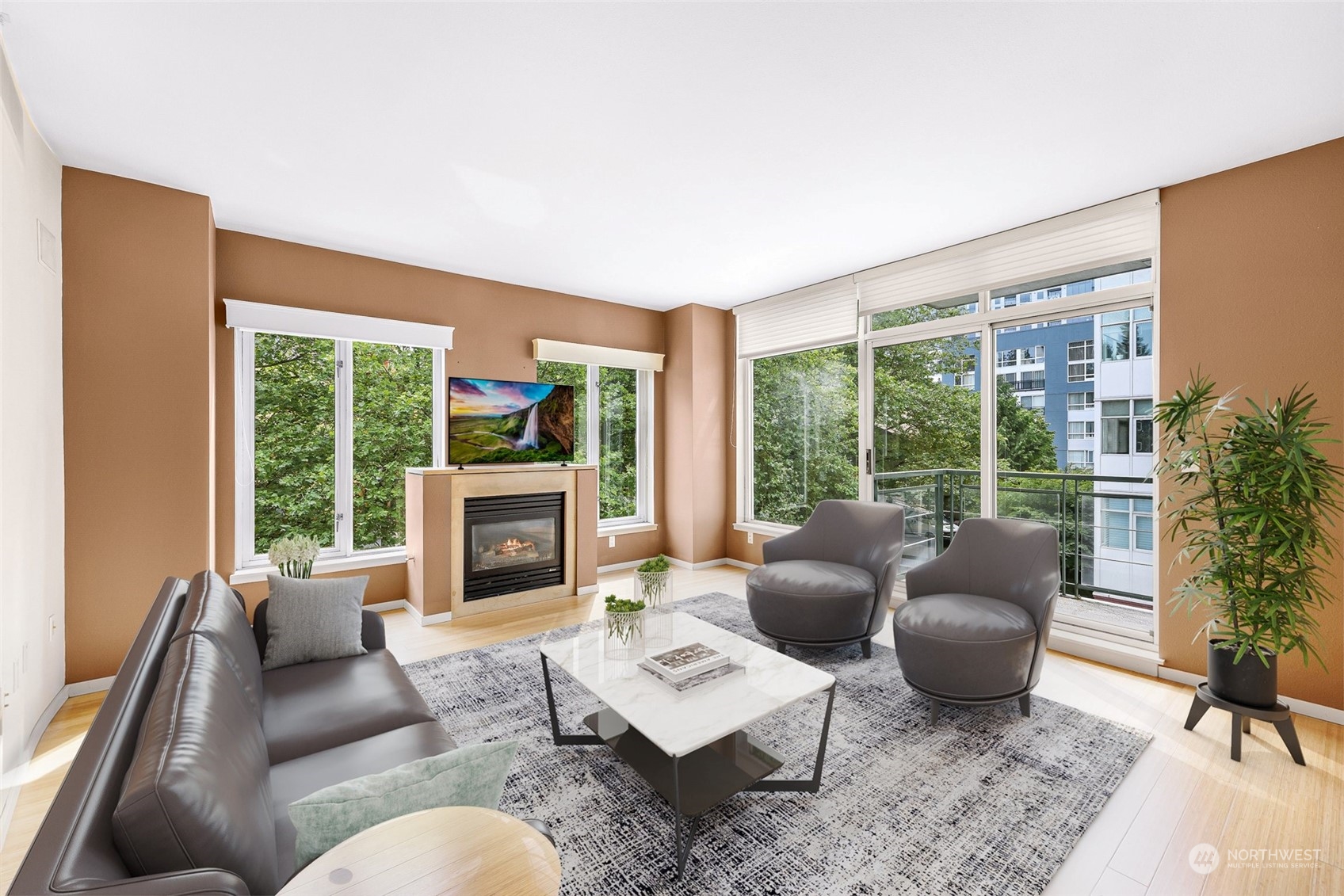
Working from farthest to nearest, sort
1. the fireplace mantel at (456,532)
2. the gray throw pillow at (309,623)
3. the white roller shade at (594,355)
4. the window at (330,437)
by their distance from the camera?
1. the white roller shade at (594,355)
2. the fireplace mantel at (456,532)
3. the window at (330,437)
4. the gray throw pillow at (309,623)

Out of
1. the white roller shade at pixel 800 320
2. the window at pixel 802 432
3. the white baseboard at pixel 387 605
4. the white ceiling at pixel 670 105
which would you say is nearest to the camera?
the white ceiling at pixel 670 105

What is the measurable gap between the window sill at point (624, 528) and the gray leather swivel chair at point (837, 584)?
2.13 metres

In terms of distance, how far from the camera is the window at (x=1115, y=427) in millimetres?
3314

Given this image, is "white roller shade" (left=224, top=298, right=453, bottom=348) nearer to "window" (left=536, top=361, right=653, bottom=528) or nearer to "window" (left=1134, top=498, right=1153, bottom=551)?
"window" (left=536, top=361, right=653, bottom=528)

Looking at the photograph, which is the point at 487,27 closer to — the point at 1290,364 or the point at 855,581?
the point at 855,581

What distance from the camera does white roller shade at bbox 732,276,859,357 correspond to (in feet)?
15.4

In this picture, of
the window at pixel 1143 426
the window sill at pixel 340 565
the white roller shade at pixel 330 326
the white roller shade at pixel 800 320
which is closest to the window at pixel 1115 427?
the window at pixel 1143 426

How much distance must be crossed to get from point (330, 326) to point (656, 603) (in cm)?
316

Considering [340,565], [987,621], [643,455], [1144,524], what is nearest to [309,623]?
[340,565]

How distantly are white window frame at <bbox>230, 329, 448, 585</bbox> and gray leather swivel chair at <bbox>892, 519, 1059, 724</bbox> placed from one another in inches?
144

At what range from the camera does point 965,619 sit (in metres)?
2.61

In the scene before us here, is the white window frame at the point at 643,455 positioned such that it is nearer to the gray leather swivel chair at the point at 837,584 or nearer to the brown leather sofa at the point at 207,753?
the gray leather swivel chair at the point at 837,584

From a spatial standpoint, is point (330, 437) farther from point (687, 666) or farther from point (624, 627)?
point (687, 666)

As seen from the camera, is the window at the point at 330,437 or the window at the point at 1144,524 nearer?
the window at the point at 1144,524
